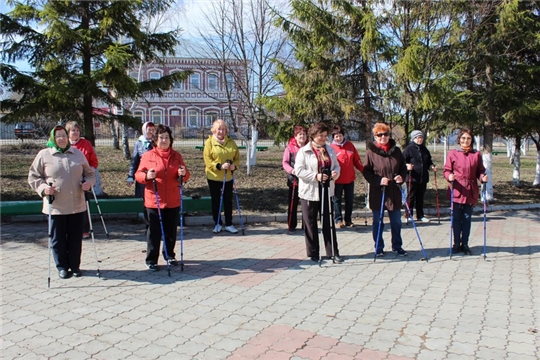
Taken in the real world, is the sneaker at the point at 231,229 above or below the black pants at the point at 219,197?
below

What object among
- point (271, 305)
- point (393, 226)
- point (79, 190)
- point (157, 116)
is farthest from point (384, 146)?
point (157, 116)

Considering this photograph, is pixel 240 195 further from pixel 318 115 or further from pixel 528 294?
pixel 528 294

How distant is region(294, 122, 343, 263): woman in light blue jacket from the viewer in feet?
20.6

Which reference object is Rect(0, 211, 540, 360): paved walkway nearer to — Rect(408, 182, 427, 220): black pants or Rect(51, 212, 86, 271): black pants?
Rect(51, 212, 86, 271): black pants

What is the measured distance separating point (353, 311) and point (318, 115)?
20.6ft

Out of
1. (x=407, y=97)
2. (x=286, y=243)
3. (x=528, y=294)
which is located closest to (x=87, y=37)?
(x=286, y=243)

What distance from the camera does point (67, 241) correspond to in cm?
552

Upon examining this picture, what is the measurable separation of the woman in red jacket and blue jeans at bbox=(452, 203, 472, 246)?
162 inches

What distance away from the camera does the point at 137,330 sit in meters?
4.11

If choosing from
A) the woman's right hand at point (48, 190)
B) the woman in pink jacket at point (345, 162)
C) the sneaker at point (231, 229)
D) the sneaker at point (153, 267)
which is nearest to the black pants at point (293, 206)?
the woman in pink jacket at point (345, 162)

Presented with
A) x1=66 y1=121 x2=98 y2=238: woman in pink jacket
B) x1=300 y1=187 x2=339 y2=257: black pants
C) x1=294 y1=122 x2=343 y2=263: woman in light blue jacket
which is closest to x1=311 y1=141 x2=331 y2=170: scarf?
x1=294 y1=122 x2=343 y2=263: woman in light blue jacket

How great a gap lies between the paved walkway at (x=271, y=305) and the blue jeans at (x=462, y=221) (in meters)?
0.31

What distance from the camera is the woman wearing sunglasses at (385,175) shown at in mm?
6539

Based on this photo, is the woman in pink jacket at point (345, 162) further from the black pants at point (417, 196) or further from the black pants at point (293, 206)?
the black pants at point (417, 196)
